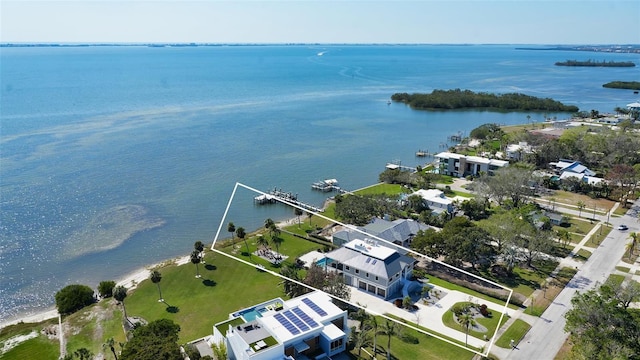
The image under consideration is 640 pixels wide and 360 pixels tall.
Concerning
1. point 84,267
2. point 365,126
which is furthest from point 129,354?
point 365,126

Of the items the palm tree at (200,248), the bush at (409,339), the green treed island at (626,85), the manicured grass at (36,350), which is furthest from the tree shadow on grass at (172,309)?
the green treed island at (626,85)

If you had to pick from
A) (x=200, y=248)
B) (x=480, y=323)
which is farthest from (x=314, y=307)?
(x=200, y=248)

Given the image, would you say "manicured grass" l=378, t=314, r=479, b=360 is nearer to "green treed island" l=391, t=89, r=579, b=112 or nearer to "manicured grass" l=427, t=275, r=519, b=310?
"manicured grass" l=427, t=275, r=519, b=310

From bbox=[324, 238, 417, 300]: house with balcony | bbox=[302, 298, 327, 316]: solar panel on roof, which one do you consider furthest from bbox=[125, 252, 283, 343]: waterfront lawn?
bbox=[302, 298, 327, 316]: solar panel on roof

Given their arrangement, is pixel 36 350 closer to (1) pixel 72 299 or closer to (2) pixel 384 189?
(1) pixel 72 299

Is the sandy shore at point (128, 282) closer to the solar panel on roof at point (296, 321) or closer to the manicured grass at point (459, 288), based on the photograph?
the solar panel on roof at point (296, 321)

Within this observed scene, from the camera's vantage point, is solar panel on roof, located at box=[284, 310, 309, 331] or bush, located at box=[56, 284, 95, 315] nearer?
solar panel on roof, located at box=[284, 310, 309, 331]
